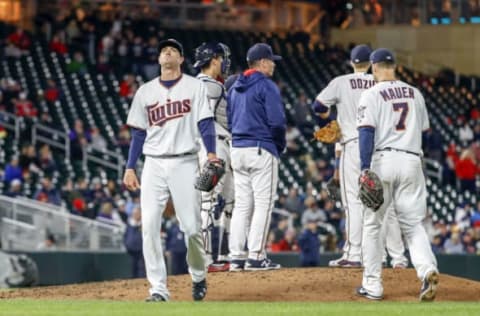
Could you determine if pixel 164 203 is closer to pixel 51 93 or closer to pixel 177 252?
pixel 177 252

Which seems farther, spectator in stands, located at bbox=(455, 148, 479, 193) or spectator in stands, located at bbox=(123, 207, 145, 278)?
spectator in stands, located at bbox=(455, 148, 479, 193)

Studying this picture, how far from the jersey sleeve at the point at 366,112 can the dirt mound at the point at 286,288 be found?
5.04 feet

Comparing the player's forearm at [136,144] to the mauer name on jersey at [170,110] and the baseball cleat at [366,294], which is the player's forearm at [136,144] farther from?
the baseball cleat at [366,294]

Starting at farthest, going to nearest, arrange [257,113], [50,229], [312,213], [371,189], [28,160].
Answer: [28,160]
[312,213]
[50,229]
[257,113]
[371,189]

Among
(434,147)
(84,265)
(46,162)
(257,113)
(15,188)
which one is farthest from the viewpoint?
(434,147)

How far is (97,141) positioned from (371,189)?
17.9 m

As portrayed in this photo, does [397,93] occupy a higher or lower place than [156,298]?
higher

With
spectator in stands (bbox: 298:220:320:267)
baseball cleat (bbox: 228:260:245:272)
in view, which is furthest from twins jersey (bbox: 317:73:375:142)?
spectator in stands (bbox: 298:220:320:267)

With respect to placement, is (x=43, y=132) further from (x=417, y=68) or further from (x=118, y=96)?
(x=417, y=68)

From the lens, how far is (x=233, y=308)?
40.5 feet

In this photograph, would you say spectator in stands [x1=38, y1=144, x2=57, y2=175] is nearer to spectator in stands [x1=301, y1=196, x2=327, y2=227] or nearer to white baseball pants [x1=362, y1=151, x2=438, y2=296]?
spectator in stands [x1=301, y1=196, x2=327, y2=227]

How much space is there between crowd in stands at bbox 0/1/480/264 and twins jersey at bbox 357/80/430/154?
7958 millimetres

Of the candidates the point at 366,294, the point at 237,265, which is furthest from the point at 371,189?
the point at 237,265

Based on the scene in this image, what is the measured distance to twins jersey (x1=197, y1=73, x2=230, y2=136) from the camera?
1488 cm
